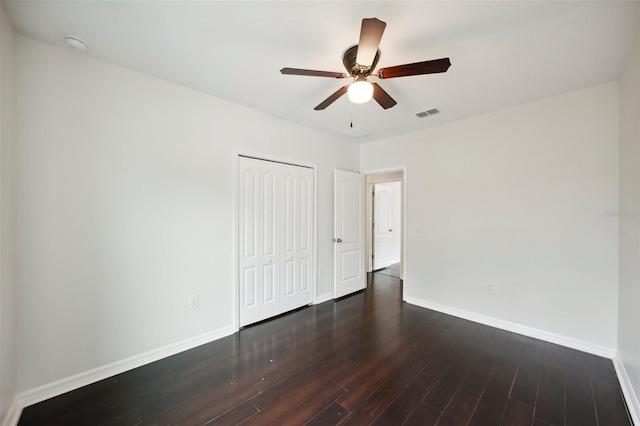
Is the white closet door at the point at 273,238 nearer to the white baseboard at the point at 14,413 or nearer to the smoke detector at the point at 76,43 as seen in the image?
the smoke detector at the point at 76,43

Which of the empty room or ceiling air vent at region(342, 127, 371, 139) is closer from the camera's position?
the empty room

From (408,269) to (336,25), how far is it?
332 centimetres

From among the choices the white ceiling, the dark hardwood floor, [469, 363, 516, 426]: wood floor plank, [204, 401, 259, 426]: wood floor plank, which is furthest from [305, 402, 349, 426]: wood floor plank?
the white ceiling

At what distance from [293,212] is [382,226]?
3.33 metres

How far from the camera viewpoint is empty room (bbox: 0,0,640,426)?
5.51 feet

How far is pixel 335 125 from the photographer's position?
3584 millimetres

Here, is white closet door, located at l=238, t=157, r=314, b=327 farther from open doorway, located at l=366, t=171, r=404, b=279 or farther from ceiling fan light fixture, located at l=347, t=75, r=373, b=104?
open doorway, located at l=366, t=171, r=404, b=279

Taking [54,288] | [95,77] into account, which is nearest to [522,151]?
[95,77]

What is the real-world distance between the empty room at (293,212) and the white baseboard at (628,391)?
0.09ft

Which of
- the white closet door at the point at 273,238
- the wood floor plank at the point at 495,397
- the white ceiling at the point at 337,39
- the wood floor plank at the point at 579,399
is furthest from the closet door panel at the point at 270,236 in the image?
the wood floor plank at the point at 579,399

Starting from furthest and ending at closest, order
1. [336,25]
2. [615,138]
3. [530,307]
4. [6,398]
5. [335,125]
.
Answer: [335,125]
[530,307]
[615,138]
[336,25]
[6,398]

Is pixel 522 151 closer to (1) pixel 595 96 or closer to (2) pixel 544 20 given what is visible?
(1) pixel 595 96

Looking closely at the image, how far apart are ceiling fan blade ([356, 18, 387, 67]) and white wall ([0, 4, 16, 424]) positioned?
2.22 meters

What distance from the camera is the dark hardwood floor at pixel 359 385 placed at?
5.55ft
